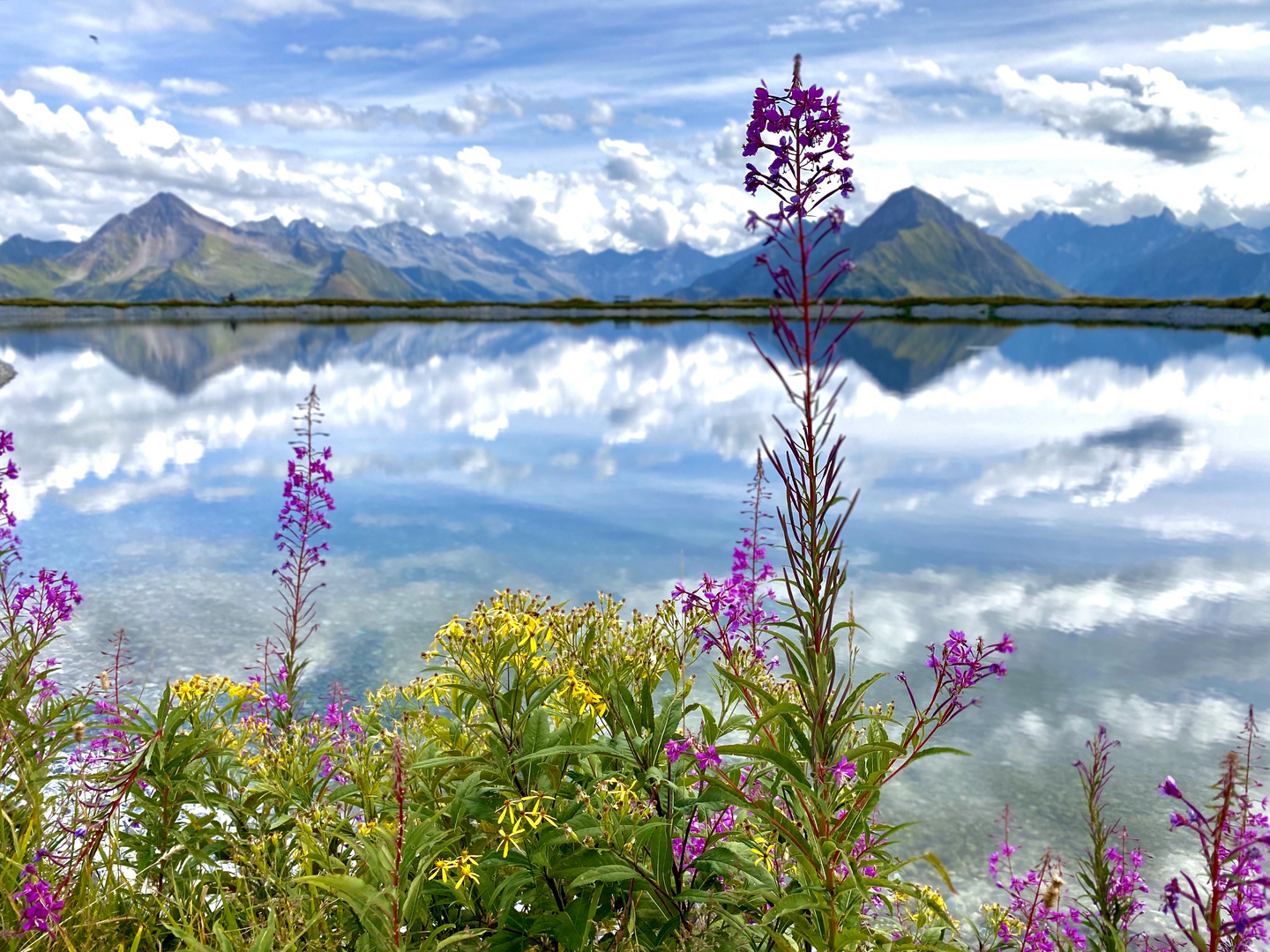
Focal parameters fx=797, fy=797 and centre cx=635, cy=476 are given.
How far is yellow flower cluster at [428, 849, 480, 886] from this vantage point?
332 cm

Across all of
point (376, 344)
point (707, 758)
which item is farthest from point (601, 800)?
point (376, 344)

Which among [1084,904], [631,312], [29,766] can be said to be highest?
[631,312]

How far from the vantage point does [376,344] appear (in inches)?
3762

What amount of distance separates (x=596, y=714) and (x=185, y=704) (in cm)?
284

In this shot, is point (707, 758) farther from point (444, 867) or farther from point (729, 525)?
point (729, 525)

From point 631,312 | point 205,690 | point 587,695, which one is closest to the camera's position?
point 587,695

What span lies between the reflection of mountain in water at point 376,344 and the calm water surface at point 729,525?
33.9 feet

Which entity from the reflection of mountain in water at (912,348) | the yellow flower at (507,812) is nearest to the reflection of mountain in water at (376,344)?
the reflection of mountain in water at (912,348)

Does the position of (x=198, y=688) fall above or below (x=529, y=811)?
below

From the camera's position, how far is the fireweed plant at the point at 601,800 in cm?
321

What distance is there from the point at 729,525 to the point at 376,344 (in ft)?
270

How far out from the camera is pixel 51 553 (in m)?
18.6

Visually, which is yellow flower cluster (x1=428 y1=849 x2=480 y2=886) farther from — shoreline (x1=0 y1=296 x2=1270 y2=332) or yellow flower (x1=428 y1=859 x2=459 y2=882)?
shoreline (x1=0 y1=296 x2=1270 y2=332)

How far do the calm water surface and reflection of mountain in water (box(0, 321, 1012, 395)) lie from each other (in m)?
10.3
